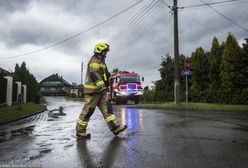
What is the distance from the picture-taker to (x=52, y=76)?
479 feet

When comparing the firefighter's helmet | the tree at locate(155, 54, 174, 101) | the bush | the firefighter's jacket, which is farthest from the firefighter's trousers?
→ the bush

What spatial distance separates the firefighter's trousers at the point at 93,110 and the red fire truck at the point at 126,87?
70.6ft

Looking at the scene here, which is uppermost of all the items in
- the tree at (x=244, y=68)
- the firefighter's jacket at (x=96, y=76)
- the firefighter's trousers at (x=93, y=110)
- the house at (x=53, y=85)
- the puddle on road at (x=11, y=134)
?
the house at (x=53, y=85)

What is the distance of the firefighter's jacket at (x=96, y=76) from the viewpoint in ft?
25.5

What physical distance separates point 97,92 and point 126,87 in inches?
865

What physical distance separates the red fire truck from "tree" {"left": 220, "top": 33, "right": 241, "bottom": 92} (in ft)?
24.9

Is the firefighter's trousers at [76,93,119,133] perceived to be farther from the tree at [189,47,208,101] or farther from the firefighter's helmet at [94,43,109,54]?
the tree at [189,47,208,101]

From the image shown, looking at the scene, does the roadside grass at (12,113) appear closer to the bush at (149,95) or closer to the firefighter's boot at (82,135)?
the firefighter's boot at (82,135)

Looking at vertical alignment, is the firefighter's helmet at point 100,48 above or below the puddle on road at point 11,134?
above

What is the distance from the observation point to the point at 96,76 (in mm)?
7766

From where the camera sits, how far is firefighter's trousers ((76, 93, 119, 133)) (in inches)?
303

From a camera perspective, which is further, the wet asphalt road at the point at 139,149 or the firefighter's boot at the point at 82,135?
the firefighter's boot at the point at 82,135

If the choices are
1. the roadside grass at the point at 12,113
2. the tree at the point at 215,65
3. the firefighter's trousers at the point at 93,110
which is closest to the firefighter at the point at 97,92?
the firefighter's trousers at the point at 93,110

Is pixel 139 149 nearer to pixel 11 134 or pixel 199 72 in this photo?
pixel 11 134
